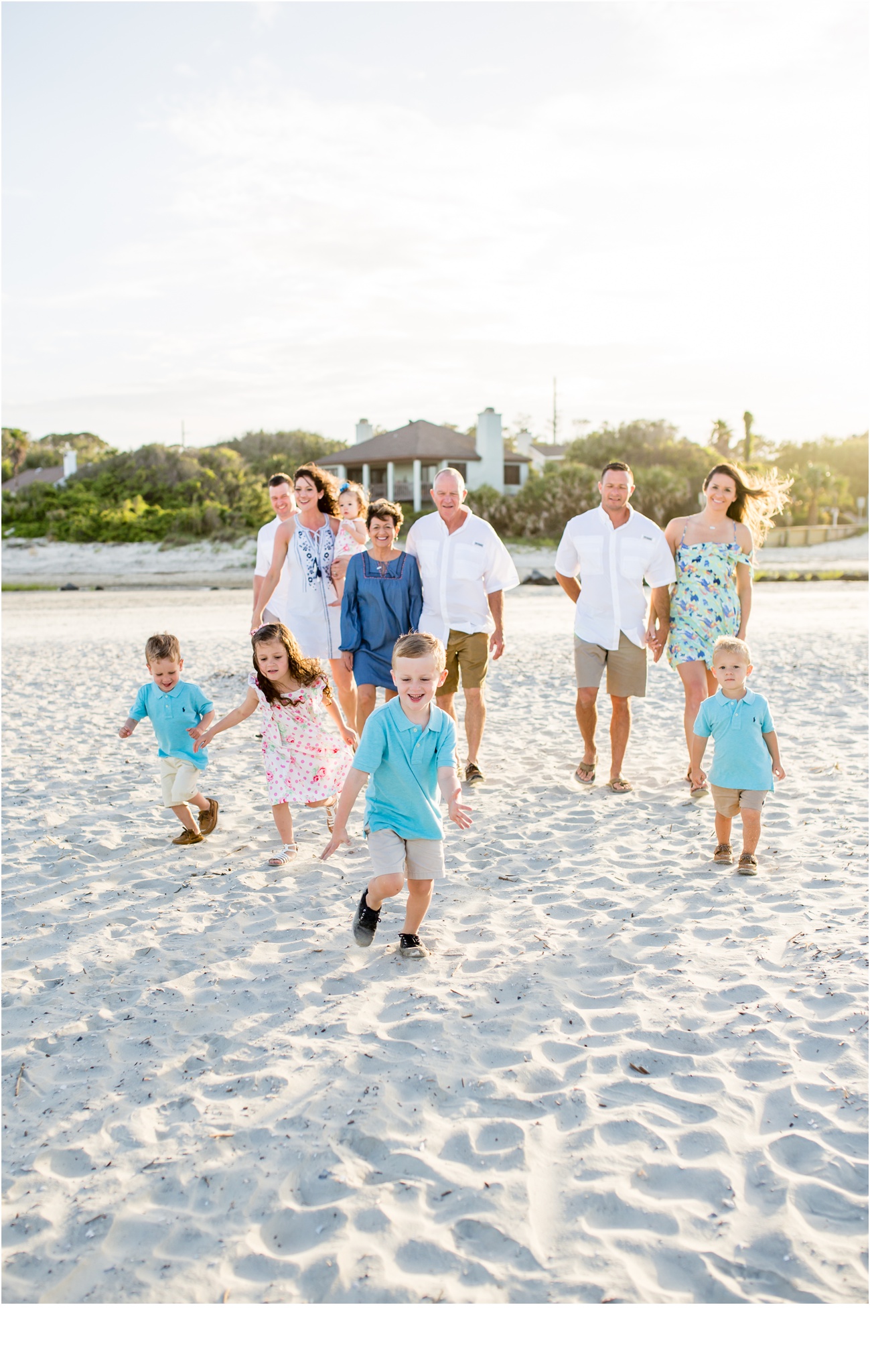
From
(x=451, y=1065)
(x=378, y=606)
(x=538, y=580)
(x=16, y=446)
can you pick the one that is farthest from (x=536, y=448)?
(x=451, y=1065)

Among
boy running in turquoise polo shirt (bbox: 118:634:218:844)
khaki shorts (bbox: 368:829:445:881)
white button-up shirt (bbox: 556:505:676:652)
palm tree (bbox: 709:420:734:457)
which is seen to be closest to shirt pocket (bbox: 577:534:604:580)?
white button-up shirt (bbox: 556:505:676:652)

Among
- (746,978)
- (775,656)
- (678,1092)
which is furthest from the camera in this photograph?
(775,656)

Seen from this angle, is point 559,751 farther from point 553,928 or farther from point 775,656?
point 775,656

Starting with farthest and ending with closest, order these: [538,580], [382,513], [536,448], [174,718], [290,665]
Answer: [536,448] → [538,580] → [382,513] → [174,718] → [290,665]

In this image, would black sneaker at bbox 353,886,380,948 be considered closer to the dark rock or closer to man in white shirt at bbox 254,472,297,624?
man in white shirt at bbox 254,472,297,624

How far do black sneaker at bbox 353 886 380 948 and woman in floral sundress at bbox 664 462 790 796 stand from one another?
9.10 feet

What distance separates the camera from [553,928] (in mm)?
4066

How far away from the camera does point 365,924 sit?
12.5ft

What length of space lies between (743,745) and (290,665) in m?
2.24

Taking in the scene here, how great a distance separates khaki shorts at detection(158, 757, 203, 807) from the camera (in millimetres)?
5086

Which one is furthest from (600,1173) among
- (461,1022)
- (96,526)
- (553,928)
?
(96,526)

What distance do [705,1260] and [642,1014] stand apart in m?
1.11

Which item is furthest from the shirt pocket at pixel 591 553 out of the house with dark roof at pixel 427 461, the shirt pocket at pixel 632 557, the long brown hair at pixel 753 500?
the house with dark roof at pixel 427 461

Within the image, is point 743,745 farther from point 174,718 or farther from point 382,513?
point 174,718
